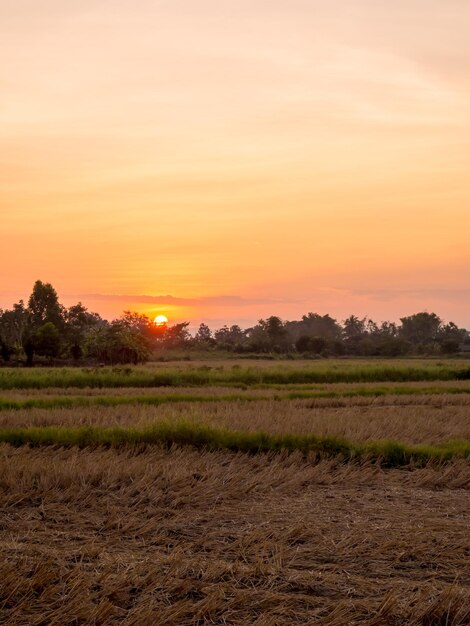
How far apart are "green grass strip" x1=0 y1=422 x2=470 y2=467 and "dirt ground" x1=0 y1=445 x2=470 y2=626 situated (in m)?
0.83

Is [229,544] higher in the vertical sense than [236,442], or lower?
lower

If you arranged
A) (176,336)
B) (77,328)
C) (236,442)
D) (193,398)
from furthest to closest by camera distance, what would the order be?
(176,336) → (77,328) → (193,398) → (236,442)

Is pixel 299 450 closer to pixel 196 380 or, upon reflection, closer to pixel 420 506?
pixel 420 506

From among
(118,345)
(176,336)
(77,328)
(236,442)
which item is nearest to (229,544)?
(236,442)

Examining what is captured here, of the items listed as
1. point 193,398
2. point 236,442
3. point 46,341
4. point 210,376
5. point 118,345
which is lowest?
point 236,442

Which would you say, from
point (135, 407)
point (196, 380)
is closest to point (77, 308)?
point (196, 380)

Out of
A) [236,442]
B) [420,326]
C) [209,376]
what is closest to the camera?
[236,442]

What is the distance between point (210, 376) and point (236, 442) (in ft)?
56.3

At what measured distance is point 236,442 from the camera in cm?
1145

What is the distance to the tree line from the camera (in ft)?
165

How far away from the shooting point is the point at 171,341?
90688 millimetres

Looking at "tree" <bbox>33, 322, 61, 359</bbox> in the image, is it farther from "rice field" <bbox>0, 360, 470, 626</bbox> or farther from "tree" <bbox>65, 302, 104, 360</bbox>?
"rice field" <bbox>0, 360, 470, 626</bbox>

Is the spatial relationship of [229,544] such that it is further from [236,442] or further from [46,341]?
[46,341]

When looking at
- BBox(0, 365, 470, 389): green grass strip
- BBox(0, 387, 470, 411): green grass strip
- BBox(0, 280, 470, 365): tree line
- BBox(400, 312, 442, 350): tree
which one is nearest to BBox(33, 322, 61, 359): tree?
BBox(0, 280, 470, 365): tree line
